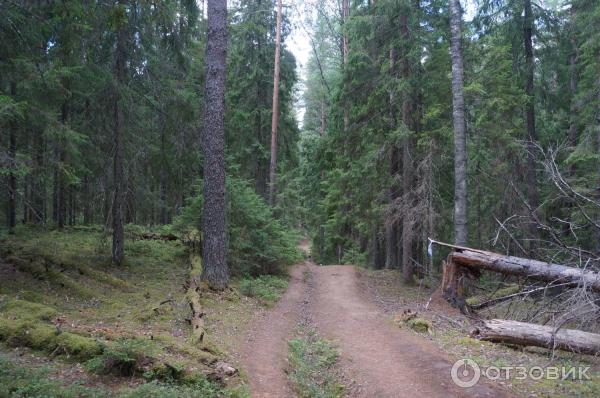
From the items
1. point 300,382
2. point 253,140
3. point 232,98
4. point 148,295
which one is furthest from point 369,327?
point 232,98

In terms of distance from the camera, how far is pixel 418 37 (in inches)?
557

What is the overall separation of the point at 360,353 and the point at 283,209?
1536 centimetres

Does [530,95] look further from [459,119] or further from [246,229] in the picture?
[246,229]

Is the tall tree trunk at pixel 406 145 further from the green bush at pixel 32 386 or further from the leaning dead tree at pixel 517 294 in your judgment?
the green bush at pixel 32 386

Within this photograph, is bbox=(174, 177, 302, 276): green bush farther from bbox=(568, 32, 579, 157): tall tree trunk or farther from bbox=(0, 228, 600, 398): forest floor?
bbox=(568, 32, 579, 157): tall tree trunk

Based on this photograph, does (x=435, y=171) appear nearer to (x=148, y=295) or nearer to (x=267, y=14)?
(x=148, y=295)

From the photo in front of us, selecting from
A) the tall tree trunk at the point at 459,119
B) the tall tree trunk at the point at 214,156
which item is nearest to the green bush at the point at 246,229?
the tall tree trunk at the point at 214,156

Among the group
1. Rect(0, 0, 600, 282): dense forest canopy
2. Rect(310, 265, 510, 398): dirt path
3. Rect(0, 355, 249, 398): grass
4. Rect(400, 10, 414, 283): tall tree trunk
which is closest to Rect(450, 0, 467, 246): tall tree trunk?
Rect(0, 0, 600, 282): dense forest canopy

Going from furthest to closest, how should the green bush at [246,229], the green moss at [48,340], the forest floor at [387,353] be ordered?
1. the green bush at [246,229]
2. the forest floor at [387,353]
3. the green moss at [48,340]

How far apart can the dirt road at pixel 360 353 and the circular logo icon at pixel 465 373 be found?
96 millimetres

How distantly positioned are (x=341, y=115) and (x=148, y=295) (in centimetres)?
1140

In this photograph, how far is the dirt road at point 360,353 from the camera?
243 inches

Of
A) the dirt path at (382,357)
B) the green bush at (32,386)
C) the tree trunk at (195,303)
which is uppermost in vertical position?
the green bush at (32,386)

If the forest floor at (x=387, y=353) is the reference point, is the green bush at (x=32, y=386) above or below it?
above
